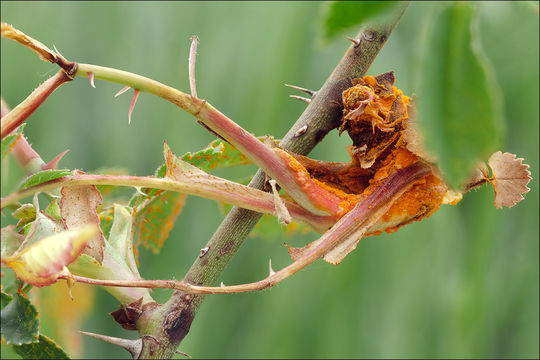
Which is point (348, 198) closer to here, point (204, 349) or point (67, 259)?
point (67, 259)

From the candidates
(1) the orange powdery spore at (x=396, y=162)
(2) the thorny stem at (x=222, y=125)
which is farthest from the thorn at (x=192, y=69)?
(1) the orange powdery spore at (x=396, y=162)

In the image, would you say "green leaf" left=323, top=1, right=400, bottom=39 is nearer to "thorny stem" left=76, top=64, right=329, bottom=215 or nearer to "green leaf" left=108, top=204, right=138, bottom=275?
"thorny stem" left=76, top=64, right=329, bottom=215

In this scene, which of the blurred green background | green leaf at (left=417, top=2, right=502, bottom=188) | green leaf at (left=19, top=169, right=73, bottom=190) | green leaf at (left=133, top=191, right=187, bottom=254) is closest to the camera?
green leaf at (left=417, top=2, right=502, bottom=188)

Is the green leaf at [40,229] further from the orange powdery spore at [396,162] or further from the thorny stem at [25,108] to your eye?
the orange powdery spore at [396,162]

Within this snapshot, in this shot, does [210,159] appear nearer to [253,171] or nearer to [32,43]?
[32,43]

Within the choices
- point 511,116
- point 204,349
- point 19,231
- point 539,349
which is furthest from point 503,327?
point 19,231

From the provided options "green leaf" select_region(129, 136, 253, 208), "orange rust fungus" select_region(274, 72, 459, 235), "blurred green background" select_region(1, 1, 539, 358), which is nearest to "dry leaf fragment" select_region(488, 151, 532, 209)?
"orange rust fungus" select_region(274, 72, 459, 235)
